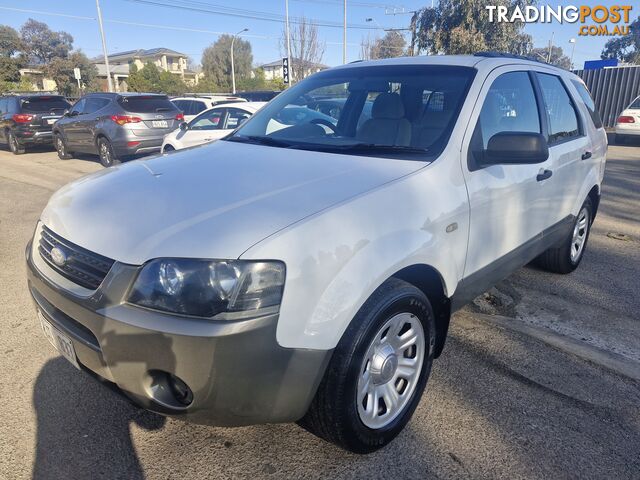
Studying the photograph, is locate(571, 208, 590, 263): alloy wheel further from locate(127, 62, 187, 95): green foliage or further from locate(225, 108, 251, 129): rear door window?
locate(127, 62, 187, 95): green foliage

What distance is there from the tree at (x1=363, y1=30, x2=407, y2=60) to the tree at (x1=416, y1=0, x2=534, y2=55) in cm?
1778

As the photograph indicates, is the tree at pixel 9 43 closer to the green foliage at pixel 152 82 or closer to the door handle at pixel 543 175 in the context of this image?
the green foliage at pixel 152 82

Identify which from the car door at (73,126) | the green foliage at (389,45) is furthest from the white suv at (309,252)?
the green foliage at (389,45)

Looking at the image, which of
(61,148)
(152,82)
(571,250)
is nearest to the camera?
(571,250)

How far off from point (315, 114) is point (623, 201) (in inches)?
243

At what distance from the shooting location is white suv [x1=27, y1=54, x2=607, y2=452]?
1.73 metres

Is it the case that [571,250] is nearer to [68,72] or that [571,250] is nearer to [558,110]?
[558,110]

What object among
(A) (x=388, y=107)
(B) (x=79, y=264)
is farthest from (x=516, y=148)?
(B) (x=79, y=264)

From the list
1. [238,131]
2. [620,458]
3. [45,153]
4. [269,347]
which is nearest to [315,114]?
[238,131]

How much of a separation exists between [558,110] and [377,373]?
275 centimetres

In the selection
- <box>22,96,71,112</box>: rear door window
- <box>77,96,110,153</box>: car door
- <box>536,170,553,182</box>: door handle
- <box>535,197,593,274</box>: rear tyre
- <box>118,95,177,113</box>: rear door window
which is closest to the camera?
<box>536,170,553,182</box>: door handle

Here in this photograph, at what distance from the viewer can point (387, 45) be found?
133 ft

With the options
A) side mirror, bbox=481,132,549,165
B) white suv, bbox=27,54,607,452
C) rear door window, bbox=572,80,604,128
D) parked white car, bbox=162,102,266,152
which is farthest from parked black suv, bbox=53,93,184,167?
side mirror, bbox=481,132,549,165

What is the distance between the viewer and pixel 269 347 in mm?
1726
